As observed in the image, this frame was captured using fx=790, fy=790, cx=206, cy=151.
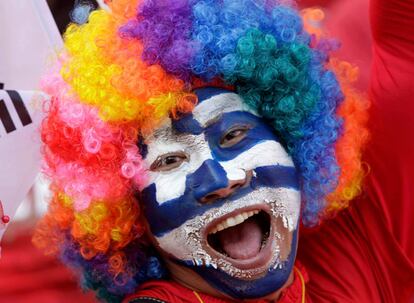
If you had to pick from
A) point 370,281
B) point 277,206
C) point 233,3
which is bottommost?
point 370,281

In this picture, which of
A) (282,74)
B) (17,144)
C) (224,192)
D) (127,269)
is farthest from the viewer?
(17,144)

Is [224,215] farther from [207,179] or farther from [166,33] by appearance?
[166,33]

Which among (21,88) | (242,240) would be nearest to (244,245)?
(242,240)

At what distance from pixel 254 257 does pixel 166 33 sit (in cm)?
60

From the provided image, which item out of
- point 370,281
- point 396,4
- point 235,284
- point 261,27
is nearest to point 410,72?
point 396,4

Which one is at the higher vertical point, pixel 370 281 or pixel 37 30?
pixel 37 30

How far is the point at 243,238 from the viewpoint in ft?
6.63

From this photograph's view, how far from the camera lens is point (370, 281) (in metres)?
2.23

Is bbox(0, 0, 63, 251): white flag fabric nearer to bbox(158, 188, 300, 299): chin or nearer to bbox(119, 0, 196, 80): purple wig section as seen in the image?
bbox(119, 0, 196, 80): purple wig section

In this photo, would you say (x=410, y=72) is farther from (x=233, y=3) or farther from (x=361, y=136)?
(x=233, y=3)

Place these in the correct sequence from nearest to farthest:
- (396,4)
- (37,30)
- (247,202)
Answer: (247,202), (396,4), (37,30)

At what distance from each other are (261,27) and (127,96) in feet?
1.31

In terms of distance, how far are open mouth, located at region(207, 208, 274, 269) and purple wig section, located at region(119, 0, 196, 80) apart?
380 millimetres

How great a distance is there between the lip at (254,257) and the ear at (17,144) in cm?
63
